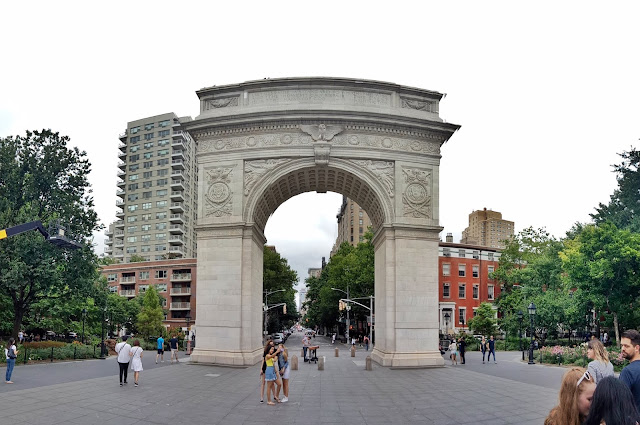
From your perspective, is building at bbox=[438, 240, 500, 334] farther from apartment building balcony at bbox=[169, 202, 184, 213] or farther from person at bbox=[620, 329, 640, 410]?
person at bbox=[620, 329, 640, 410]

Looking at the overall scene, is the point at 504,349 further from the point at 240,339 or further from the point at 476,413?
the point at 476,413

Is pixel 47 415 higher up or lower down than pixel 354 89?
lower down

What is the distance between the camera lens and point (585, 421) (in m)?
4.29

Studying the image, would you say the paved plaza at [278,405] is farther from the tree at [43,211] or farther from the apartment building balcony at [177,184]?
the apartment building balcony at [177,184]

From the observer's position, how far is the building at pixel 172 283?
76.9 metres

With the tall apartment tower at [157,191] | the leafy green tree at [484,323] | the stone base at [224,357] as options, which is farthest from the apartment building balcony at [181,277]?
the stone base at [224,357]

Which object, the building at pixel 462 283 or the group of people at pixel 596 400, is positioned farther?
the building at pixel 462 283

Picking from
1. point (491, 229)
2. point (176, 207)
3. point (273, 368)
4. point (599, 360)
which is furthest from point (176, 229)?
point (491, 229)

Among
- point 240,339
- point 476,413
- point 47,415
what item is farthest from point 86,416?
point 240,339

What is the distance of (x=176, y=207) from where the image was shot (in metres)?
94.8

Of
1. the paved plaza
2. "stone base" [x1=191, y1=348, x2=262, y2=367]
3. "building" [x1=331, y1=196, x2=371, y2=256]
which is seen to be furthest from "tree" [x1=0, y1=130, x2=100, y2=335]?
"building" [x1=331, y1=196, x2=371, y2=256]

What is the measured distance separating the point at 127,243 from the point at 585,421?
102136mm

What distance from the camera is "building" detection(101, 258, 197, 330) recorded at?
76875mm

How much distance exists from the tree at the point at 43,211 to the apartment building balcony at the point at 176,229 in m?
60.3
